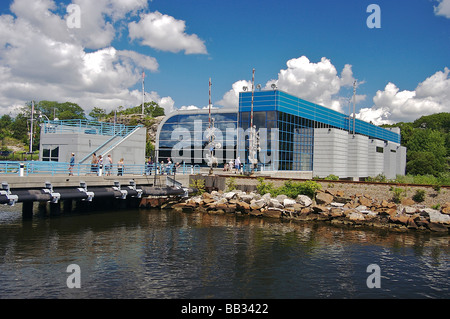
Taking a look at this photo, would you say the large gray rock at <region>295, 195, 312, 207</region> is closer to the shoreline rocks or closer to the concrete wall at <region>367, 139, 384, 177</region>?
the shoreline rocks

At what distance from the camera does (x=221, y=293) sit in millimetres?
13984

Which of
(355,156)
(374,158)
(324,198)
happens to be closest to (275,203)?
(324,198)

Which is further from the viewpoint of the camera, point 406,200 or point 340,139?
point 340,139

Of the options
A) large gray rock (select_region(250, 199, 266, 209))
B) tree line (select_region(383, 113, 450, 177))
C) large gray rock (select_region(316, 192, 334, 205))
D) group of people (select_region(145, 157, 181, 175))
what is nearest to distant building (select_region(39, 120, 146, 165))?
group of people (select_region(145, 157, 181, 175))

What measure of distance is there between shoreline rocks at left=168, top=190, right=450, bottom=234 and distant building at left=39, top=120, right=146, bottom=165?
8490mm

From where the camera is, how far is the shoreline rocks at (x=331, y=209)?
2767 cm

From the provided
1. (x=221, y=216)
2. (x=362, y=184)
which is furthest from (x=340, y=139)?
(x=221, y=216)

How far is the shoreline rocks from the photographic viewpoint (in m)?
27.7

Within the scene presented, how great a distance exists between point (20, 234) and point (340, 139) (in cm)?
4397

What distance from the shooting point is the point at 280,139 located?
52.8 meters

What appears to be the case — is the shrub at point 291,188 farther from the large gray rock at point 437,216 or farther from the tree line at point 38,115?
the tree line at point 38,115

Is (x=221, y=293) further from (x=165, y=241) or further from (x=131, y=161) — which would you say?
(x=131, y=161)

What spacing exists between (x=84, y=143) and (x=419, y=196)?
30520 mm

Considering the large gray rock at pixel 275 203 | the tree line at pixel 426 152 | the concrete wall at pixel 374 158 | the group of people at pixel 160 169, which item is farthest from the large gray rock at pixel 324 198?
the tree line at pixel 426 152
